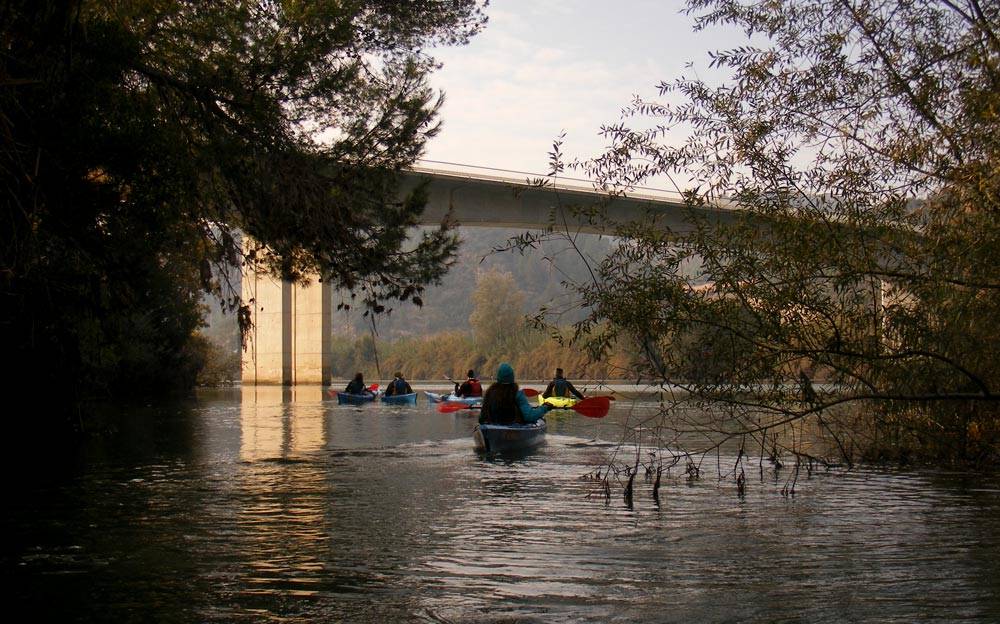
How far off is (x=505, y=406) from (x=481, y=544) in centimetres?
846

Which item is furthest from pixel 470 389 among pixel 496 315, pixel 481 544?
pixel 496 315

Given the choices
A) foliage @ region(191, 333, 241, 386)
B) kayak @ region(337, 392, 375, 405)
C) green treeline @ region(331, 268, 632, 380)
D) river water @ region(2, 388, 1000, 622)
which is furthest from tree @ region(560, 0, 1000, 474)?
green treeline @ region(331, 268, 632, 380)

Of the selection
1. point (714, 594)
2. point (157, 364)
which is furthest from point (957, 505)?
point (157, 364)

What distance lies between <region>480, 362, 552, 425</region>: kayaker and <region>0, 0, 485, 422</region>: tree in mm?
3826

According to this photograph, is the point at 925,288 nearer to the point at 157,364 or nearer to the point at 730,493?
the point at 730,493

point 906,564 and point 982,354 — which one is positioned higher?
point 982,354

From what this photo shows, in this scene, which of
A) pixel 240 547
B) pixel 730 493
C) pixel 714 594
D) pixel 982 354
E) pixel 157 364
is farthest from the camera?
pixel 157 364

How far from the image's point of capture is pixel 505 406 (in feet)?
56.1

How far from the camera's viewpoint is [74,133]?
10164 mm

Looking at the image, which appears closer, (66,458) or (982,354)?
(982,354)

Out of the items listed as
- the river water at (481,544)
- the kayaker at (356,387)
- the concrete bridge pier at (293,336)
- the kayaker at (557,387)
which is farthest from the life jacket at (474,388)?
the concrete bridge pier at (293,336)

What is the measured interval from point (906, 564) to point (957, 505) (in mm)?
3337

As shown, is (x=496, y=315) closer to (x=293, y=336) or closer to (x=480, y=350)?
(x=480, y=350)

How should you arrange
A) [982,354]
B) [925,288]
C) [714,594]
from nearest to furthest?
[714,594], [925,288], [982,354]
